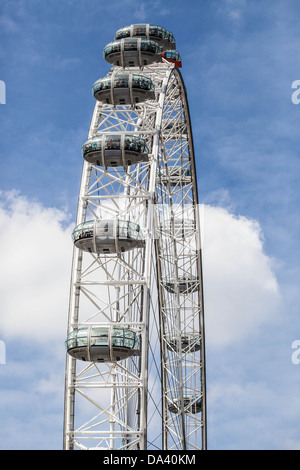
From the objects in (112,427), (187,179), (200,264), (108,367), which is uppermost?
(187,179)

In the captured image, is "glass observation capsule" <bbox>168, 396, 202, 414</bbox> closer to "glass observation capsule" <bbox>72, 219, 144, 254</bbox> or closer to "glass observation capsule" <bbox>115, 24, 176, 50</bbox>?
"glass observation capsule" <bbox>72, 219, 144, 254</bbox>

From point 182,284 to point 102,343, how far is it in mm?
32979

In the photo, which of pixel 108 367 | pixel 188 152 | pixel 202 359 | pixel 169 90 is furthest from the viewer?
pixel 202 359

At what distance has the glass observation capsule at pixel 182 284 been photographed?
7275 centimetres

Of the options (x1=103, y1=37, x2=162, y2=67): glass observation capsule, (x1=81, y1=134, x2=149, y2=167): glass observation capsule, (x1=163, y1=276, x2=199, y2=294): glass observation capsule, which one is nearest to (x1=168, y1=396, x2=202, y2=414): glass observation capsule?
(x1=163, y1=276, x2=199, y2=294): glass observation capsule

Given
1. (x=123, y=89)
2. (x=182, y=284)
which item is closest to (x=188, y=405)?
(x=182, y=284)

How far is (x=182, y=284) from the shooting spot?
249 feet

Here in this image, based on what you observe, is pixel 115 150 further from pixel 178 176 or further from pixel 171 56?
pixel 178 176

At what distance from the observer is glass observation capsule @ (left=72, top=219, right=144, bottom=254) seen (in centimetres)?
4628

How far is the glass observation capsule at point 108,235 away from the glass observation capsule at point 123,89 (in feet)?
31.8
